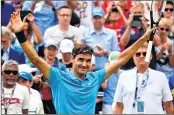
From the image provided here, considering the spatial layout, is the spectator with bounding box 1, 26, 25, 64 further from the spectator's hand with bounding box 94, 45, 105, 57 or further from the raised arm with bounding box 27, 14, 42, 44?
the spectator's hand with bounding box 94, 45, 105, 57

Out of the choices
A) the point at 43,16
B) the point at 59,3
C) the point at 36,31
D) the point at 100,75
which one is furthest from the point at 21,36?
the point at 59,3

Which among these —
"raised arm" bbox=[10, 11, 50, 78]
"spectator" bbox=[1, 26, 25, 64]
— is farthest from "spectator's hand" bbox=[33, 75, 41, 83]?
"raised arm" bbox=[10, 11, 50, 78]

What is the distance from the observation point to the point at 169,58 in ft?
37.2

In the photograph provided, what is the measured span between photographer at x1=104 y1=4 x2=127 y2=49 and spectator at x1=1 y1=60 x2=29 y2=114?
10.8 ft

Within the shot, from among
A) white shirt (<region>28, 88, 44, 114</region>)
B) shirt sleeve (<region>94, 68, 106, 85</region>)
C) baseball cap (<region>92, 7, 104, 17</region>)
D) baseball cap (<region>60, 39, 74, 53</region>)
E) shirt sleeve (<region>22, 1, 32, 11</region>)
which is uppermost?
shirt sleeve (<region>22, 1, 32, 11</region>)

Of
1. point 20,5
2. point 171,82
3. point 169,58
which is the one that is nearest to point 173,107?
point 171,82

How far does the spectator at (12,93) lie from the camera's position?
9.30 meters

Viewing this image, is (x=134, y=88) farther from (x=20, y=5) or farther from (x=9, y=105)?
(x=20, y=5)

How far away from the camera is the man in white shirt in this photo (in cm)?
892

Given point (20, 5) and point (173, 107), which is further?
point (20, 5)

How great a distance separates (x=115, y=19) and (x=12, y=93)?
147 inches

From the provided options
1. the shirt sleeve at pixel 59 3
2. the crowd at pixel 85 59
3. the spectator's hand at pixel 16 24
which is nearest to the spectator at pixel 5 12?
the crowd at pixel 85 59

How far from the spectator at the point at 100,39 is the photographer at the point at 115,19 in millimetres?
521

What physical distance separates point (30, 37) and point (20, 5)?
1.09 metres
